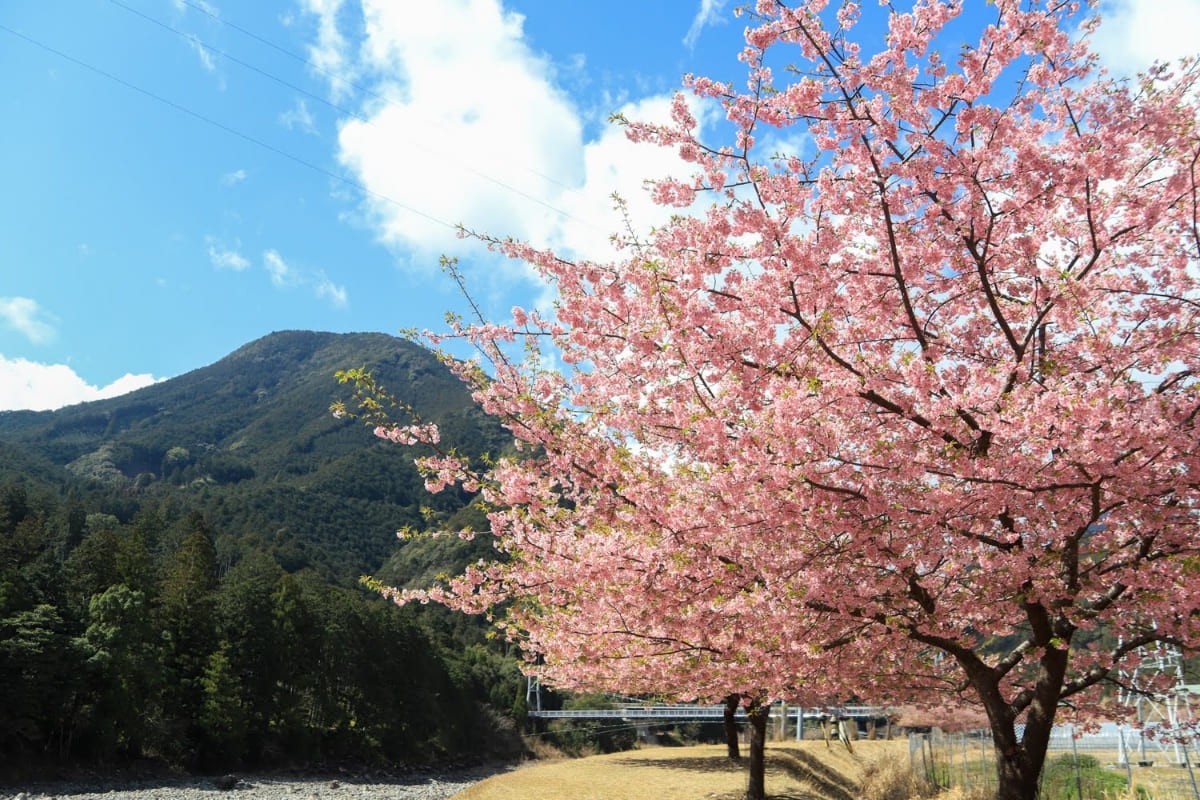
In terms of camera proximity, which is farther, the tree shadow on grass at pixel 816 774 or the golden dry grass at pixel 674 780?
the tree shadow on grass at pixel 816 774

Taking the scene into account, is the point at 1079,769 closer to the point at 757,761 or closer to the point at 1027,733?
the point at 757,761

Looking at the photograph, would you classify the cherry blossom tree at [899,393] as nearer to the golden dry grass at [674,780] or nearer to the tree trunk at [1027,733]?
the tree trunk at [1027,733]

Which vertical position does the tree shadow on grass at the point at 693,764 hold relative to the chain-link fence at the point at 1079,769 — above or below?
below

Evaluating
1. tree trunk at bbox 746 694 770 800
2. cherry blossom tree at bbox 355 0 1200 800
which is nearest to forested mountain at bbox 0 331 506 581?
tree trunk at bbox 746 694 770 800

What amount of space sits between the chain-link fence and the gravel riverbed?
2086 cm

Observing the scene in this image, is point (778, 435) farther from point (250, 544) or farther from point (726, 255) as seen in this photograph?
point (250, 544)

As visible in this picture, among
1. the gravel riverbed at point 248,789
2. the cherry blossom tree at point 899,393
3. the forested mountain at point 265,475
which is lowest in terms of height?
the gravel riverbed at point 248,789

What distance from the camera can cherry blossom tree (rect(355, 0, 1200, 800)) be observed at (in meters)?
5.32

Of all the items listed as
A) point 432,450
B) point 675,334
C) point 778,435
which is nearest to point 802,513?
point 778,435

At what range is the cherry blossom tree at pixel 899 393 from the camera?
5324mm

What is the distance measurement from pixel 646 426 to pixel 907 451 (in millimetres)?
2263

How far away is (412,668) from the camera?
6250 cm

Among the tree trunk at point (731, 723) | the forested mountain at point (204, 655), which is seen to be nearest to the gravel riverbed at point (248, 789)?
the forested mountain at point (204, 655)

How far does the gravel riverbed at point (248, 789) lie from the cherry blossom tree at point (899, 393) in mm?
31542
